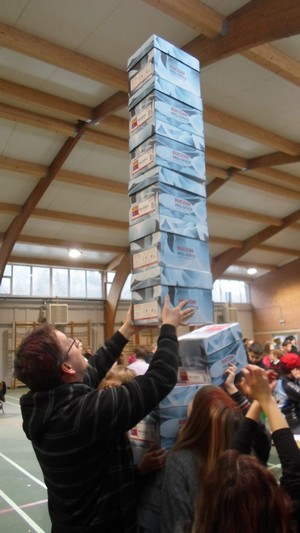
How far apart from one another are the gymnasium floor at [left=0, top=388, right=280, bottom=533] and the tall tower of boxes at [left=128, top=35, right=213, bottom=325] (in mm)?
2638

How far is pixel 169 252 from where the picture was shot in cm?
197

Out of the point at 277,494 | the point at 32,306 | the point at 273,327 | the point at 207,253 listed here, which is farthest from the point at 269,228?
the point at 277,494

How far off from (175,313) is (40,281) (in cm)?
1474

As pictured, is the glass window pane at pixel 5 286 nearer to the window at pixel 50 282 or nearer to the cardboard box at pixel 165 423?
the window at pixel 50 282

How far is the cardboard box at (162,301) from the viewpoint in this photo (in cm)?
188

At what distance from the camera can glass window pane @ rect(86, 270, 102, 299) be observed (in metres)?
16.9

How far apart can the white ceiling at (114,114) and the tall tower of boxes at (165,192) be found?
2.86 metres

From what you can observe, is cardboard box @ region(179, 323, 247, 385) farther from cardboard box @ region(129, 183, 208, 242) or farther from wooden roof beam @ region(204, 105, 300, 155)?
wooden roof beam @ region(204, 105, 300, 155)

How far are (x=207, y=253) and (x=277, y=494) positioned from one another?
134 cm

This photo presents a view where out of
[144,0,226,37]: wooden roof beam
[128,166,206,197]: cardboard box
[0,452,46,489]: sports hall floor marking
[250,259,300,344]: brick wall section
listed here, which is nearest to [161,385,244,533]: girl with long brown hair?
[128,166,206,197]: cardboard box

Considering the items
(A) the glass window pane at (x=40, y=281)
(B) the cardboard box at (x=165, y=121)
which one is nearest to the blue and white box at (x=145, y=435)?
(B) the cardboard box at (x=165, y=121)

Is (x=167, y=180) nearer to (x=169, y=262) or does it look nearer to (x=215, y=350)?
(x=169, y=262)

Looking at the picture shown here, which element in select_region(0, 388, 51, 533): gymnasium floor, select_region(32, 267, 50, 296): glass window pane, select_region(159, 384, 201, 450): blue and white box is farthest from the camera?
select_region(32, 267, 50, 296): glass window pane

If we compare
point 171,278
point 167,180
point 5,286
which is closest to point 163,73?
point 167,180
